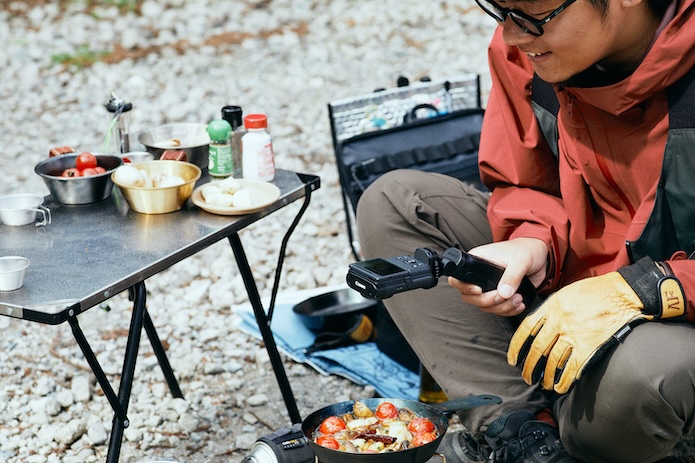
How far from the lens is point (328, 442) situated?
2123 millimetres

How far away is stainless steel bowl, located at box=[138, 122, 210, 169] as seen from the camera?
301 cm

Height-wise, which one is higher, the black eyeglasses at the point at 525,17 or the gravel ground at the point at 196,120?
the black eyeglasses at the point at 525,17

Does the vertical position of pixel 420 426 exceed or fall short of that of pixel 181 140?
it falls short

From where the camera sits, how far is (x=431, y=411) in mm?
2273

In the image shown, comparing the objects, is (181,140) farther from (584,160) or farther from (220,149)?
(584,160)

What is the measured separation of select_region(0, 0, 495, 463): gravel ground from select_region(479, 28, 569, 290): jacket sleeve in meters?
1.00

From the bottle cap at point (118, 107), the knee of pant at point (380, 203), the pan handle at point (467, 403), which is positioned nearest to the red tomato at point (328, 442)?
the pan handle at point (467, 403)

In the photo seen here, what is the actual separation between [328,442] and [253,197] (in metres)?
0.91

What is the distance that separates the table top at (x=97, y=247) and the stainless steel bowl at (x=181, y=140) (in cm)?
26

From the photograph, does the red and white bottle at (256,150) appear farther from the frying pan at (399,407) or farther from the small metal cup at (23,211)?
the frying pan at (399,407)

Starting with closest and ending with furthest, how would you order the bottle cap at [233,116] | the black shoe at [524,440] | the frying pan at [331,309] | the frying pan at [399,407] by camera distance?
1. the frying pan at [399,407]
2. the black shoe at [524,440]
3. the bottle cap at [233,116]
4. the frying pan at [331,309]

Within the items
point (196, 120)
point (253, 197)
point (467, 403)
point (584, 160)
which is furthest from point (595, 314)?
point (196, 120)

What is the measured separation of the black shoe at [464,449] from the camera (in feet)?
8.74

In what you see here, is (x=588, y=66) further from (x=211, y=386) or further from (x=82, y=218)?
(x=211, y=386)
